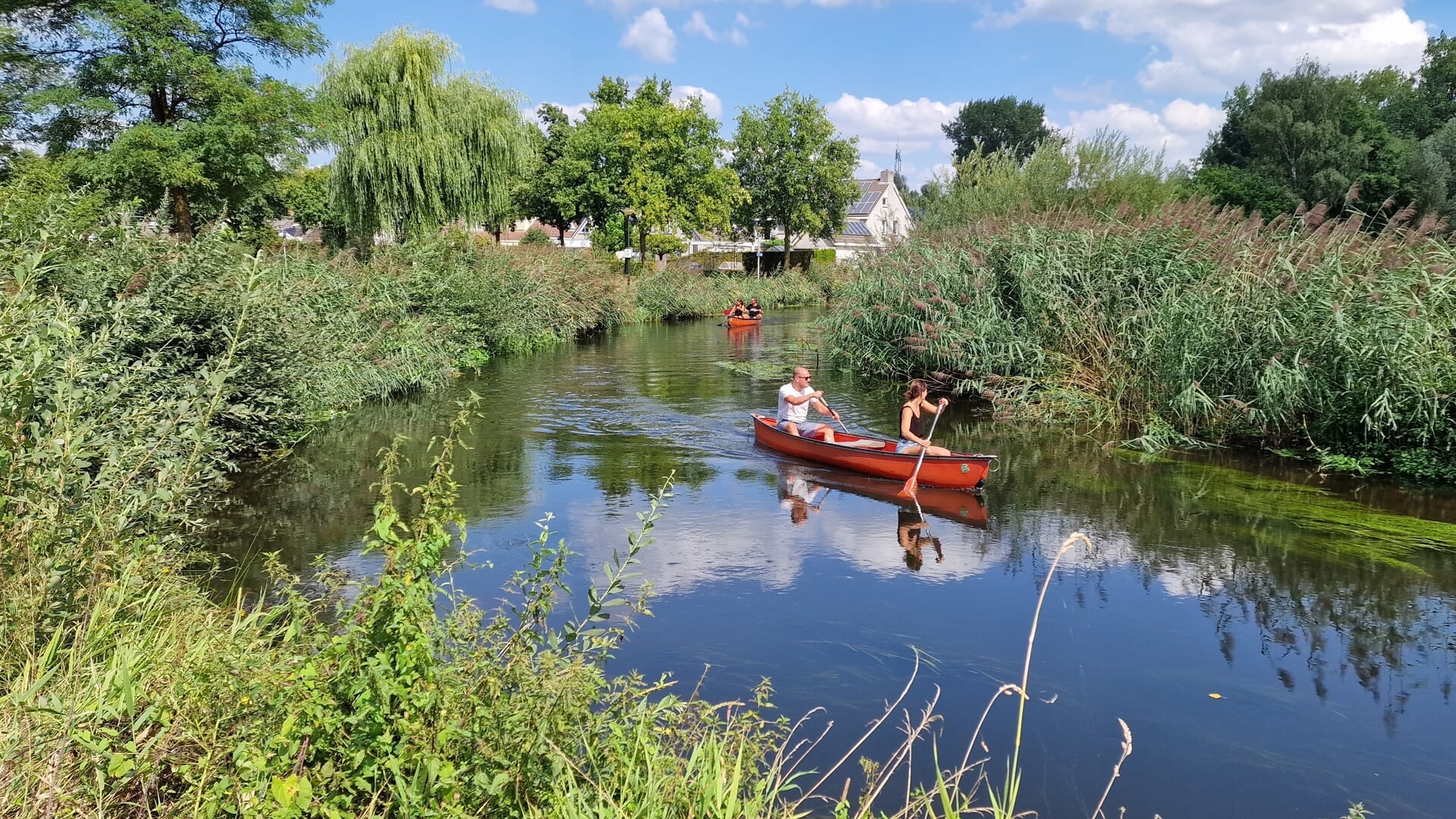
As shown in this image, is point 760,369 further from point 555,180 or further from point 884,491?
point 555,180

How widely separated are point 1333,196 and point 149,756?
1826 inches

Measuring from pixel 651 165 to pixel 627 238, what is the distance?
359 cm

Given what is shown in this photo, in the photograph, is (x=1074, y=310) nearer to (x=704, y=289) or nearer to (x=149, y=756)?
(x=149, y=756)

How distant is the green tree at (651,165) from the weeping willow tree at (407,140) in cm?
1777

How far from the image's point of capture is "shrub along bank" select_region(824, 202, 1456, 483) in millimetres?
10320

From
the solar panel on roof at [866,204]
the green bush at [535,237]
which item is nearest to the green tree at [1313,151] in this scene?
the solar panel on roof at [866,204]

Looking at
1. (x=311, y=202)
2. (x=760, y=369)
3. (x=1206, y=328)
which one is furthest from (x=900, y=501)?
(x=311, y=202)

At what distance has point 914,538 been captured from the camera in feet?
29.5

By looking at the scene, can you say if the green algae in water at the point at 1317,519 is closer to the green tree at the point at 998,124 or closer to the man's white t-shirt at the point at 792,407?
the man's white t-shirt at the point at 792,407

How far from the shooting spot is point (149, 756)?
10.3 feet

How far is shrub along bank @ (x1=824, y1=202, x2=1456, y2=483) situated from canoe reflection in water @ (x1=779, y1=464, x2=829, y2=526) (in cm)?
433

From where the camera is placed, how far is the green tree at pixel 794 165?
167ft

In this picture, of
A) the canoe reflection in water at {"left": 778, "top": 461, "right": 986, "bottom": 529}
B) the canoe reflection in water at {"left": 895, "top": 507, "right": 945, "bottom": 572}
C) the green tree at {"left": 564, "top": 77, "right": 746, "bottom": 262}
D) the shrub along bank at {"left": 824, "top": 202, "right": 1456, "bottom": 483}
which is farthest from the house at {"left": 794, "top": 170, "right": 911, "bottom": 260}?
the canoe reflection in water at {"left": 895, "top": 507, "right": 945, "bottom": 572}


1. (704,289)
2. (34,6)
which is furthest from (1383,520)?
(704,289)
